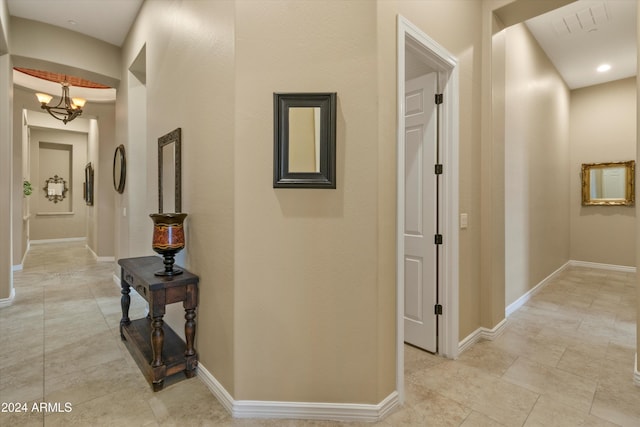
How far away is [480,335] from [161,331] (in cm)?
261

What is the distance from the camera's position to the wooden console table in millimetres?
2016

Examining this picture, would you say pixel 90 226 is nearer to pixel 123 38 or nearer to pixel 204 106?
pixel 123 38

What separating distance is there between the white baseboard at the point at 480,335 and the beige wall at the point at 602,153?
4.18 meters

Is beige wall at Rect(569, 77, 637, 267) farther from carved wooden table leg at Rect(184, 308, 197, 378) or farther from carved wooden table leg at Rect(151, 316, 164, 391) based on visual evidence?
carved wooden table leg at Rect(151, 316, 164, 391)

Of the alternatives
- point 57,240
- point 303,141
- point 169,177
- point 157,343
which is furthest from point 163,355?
point 57,240

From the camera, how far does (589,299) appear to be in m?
3.92

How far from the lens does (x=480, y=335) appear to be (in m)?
2.80

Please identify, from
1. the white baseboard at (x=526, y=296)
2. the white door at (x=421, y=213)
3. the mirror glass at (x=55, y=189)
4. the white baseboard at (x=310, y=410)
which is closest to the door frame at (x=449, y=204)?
the white door at (x=421, y=213)

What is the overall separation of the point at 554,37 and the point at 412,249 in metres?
3.66

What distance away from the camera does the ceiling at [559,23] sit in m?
3.43

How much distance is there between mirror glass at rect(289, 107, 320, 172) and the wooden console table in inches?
45.4

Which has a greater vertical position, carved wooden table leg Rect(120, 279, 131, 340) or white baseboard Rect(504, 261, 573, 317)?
carved wooden table leg Rect(120, 279, 131, 340)

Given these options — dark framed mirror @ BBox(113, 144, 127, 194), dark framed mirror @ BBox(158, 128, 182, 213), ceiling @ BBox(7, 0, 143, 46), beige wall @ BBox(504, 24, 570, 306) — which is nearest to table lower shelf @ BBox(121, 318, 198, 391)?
dark framed mirror @ BBox(158, 128, 182, 213)

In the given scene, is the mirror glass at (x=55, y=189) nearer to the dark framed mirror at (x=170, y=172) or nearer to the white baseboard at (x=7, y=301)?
the white baseboard at (x=7, y=301)
